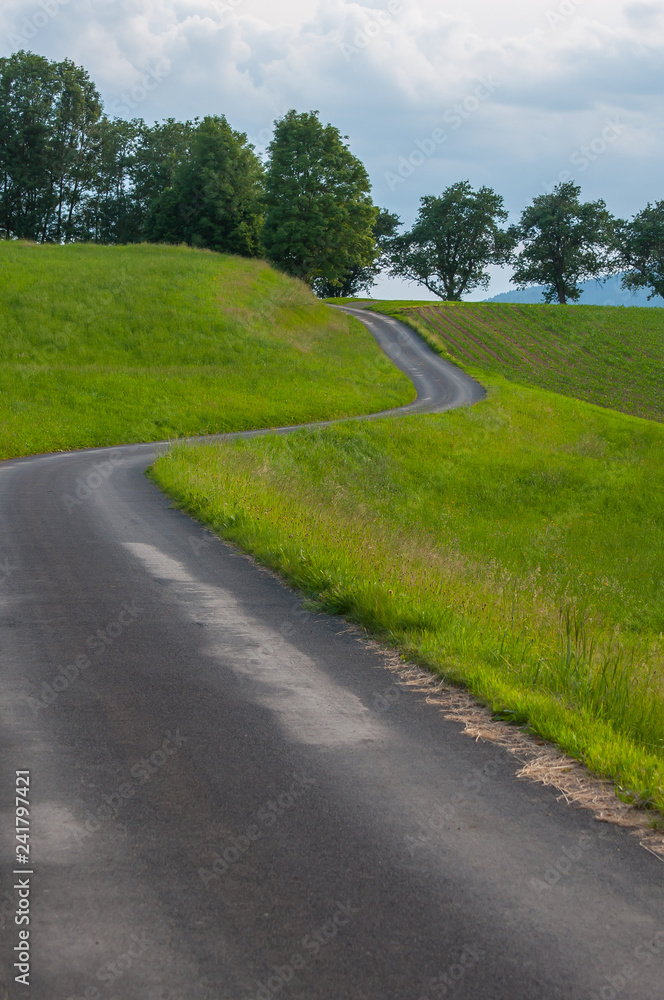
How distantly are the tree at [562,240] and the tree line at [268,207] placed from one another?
16 centimetres

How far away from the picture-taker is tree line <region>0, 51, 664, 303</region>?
75125 millimetres

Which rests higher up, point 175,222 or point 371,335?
point 175,222

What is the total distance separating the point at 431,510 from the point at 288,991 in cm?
2126

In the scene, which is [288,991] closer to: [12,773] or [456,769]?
[456,769]

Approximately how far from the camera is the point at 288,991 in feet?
10.5

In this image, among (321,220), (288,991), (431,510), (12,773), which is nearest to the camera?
(288,991)

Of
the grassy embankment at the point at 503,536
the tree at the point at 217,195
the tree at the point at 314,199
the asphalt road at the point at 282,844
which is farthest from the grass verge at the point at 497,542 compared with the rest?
the tree at the point at 217,195

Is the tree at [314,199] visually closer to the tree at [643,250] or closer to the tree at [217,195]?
the tree at [217,195]

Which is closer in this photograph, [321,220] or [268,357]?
[268,357]

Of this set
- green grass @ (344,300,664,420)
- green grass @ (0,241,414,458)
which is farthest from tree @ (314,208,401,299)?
green grass @ (0,241,414,458)

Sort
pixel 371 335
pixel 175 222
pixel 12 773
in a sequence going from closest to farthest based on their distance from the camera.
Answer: pixel 12 773
pixel 371 335
pixel 175 222

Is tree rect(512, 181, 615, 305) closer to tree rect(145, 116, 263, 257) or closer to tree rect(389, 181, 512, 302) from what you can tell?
tree rect(389, 181, 512, 302)

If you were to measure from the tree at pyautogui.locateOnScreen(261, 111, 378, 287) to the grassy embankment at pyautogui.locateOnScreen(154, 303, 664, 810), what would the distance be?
2746 centimetres

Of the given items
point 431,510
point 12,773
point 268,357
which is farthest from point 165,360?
point 12,773
